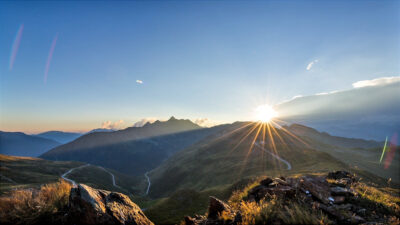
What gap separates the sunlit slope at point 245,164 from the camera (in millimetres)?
81956

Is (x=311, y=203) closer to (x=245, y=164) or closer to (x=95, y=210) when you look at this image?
(x=95, y=210)

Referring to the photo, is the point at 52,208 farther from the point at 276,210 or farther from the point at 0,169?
the point at 0,169

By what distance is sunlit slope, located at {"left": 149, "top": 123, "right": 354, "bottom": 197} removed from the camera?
81956 mm

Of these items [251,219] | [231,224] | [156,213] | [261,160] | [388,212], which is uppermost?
[251,219]

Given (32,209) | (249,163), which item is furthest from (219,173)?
(32,209)

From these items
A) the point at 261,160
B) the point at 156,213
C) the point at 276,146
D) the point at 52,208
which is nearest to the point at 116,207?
the point at 52,208

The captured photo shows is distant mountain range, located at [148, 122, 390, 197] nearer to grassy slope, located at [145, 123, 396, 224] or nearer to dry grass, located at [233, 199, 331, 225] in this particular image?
grassy slope, located at [145, 123, 396, 224]

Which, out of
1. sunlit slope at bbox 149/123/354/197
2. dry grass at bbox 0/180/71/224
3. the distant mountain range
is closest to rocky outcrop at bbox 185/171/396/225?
dry grass at bbox 0/180/71/224

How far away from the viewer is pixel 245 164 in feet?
357

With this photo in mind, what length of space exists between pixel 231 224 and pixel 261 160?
111 metres

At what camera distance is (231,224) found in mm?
7875

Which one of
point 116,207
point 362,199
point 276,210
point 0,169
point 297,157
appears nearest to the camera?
point 276,210

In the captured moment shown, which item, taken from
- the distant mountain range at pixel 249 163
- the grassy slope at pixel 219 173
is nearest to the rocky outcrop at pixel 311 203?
the grassy slope at pixel 219 173

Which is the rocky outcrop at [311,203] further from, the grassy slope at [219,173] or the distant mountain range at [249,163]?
the distant mountain range at [249,163]
